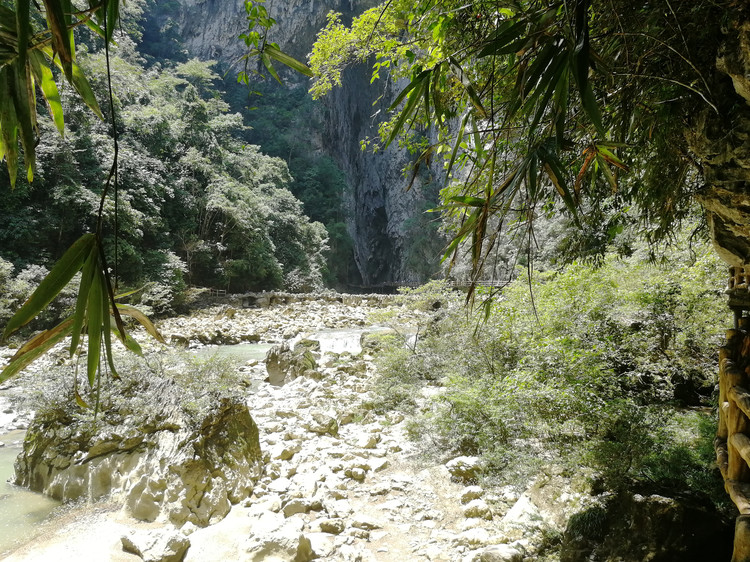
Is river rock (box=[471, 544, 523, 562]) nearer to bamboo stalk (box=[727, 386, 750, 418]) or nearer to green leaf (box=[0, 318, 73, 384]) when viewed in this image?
bamboo stalk (box=[727, 386, 750, 418])

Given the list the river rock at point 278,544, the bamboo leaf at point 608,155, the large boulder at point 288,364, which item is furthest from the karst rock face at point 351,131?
the bamboo leaf at point 608,155

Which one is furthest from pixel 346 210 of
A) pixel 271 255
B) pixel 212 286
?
pixel 212 286

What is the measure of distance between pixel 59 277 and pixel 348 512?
101 inches

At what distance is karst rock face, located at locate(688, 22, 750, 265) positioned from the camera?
0.88 metres

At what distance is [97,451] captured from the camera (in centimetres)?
296

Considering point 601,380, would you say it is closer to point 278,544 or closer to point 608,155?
→ point 608,155

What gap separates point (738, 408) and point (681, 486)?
884mm

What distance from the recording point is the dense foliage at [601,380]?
2.01m

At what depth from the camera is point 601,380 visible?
7.79 feet

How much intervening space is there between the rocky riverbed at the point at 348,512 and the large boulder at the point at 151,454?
7 cm

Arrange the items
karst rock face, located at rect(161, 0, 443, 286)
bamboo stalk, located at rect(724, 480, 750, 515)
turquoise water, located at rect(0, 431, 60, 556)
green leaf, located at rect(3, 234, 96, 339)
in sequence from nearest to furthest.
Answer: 1. green leaf, located at rect(3, 234, 96, 339)
2. bamboo stalk, located at rect(724, 480, 750, 515)
3. turquoise water, located at rect(0, 431, 60, 556)
4. karst rock face, located at rect(161, 0, 443, 286)

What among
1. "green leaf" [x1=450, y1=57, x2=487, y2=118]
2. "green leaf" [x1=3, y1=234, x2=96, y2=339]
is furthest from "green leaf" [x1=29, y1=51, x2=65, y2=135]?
"green leaf" [x1=450, y1=57, x2=487, y2=118]

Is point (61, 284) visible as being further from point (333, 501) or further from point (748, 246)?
point (333, 501)

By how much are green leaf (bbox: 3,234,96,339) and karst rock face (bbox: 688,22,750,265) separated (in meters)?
1.41
